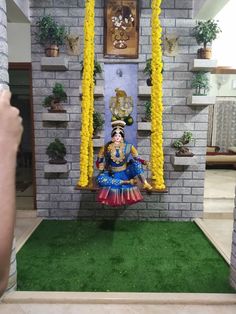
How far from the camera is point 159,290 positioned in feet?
7.93

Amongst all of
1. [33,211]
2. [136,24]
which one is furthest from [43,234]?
[136,24]

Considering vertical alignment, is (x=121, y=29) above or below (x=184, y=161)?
above

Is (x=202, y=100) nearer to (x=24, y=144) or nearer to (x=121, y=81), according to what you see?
(x=121, y=81)

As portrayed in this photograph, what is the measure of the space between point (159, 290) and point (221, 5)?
10.5 feet

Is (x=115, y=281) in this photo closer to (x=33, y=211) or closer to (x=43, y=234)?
(x=43, y=234)

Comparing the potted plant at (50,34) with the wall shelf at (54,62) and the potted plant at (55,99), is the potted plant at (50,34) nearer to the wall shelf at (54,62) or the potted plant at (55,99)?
the wall shelf at (54,62)


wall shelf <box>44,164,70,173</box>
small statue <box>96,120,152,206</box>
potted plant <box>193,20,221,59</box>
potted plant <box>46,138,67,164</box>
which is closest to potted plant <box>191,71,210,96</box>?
potted plant <box>193,20,221,59</box>

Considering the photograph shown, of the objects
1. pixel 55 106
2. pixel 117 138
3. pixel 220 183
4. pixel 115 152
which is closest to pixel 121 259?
pixel 115 152

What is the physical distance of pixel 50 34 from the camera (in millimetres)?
3551

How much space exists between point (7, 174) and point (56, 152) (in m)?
3.35

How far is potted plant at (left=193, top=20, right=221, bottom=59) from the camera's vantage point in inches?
137

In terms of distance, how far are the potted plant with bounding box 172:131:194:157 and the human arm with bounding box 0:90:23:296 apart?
3395 millimetres

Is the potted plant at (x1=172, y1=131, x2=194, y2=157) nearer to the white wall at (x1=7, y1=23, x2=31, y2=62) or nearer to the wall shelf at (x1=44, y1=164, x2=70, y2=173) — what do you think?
the wall shelf at (x1=44, y1=164, x2=70, y2=173)

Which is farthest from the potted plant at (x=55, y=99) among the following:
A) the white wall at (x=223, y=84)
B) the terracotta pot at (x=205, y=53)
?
the white wall at (x=223, y=84)
